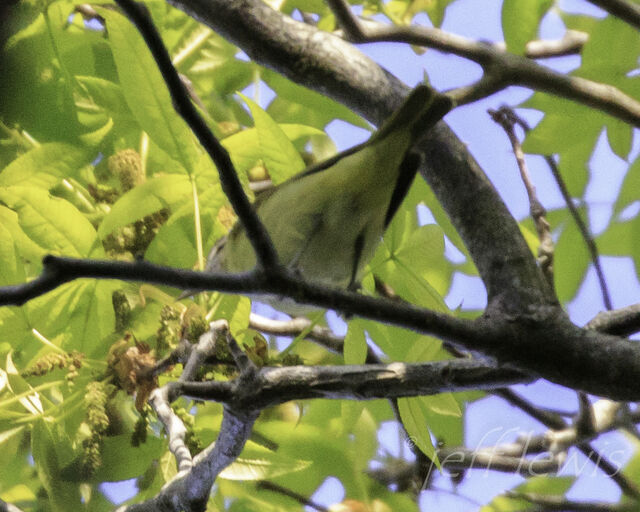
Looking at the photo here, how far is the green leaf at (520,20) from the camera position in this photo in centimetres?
211

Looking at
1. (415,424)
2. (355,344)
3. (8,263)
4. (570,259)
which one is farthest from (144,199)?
(570,259)

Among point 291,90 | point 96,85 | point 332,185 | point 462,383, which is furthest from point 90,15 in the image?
point 462,383

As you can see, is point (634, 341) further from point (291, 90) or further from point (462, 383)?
point (291, 90)

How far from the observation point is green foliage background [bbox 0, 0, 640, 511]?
2.06 m

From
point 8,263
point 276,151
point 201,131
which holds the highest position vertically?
point 201,131

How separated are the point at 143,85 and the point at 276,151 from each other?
0.39m

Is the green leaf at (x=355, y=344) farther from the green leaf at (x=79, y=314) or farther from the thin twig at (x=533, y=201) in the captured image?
the green leaf at (x=79, y=314)

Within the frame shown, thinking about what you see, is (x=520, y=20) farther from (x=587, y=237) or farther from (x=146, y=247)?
(x=146, y=247)

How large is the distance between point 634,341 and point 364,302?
23.7 inches

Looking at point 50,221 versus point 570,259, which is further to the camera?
point 570,259

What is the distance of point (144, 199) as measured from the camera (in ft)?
6.86

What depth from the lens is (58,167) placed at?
7.26 feet

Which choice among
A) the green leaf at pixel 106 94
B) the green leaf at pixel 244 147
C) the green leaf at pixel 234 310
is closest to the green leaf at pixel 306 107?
the green leaf at pixel 244 147

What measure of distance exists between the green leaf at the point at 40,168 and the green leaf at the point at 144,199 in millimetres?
242
